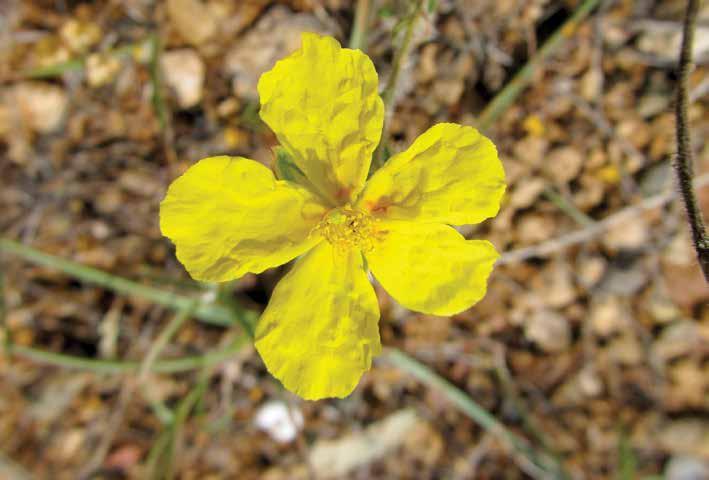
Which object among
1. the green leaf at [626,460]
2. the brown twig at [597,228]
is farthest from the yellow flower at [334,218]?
the green leaf at [626,460]

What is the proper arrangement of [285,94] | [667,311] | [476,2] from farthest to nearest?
[667,311] → [476,2] → [285,94]

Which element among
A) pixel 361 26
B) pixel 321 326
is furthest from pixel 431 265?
pixel 361 26

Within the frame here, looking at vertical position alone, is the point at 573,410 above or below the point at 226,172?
below

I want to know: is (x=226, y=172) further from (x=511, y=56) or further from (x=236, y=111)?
(x=511, y=56)

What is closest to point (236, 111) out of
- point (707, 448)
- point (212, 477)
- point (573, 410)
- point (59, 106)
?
point (59, 106)

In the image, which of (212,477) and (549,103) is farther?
(212,477)

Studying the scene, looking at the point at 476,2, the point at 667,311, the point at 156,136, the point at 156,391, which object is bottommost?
the point at 156,391

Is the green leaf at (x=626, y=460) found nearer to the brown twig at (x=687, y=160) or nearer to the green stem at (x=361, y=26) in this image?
the brown twig at (x=687, y=160)

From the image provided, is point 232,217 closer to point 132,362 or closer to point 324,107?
point 324,107
